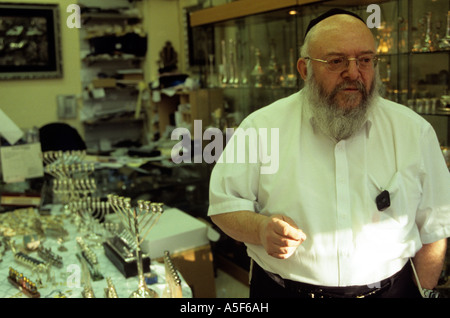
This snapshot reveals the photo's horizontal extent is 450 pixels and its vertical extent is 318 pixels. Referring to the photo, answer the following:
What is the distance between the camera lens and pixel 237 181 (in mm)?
1174

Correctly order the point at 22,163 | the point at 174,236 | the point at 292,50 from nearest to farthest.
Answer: the point at 174,236 → the point at 22,163 → the point at 292,50

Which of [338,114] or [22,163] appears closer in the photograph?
[338,114]

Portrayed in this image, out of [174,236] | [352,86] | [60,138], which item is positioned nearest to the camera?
[352,86]

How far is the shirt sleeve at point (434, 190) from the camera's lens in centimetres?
113

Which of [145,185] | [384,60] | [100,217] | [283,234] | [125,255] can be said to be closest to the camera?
[283,234]

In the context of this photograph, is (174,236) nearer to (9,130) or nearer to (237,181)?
(9,130)

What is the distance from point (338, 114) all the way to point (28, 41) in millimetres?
1235

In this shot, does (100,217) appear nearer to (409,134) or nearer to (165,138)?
(165,138)

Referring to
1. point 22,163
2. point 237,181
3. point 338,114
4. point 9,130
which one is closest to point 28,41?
point 9,130

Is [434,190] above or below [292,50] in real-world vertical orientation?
below

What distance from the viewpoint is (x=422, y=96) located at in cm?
195

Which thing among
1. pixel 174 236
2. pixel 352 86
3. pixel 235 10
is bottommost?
pixel 174 236
